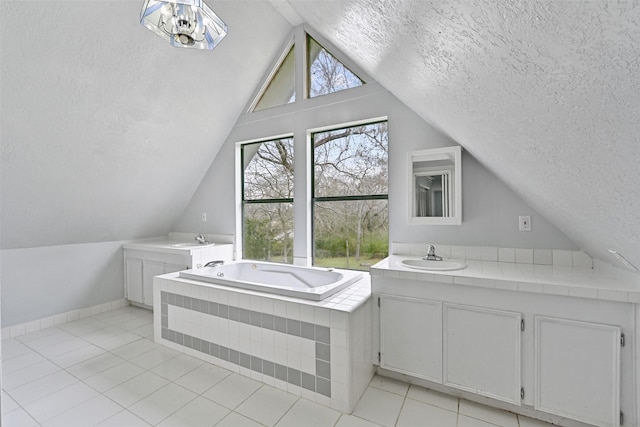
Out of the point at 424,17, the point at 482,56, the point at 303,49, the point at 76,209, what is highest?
the point at 303,49

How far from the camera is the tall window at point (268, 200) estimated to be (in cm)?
337

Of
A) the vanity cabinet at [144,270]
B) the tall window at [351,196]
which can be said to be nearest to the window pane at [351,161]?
the tall window at [351,196]

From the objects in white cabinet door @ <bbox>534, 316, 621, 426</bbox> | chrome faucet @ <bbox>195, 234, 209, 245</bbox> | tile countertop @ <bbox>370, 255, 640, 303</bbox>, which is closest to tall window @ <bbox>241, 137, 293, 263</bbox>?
chrome faucet @ <bbox>195, 234, 209, 245</bbox>

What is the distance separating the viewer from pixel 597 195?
107 centimetres

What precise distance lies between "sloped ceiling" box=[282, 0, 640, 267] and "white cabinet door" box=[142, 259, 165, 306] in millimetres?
3098

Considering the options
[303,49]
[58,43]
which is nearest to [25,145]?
[58,43]

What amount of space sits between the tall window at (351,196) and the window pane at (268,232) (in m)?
0.36

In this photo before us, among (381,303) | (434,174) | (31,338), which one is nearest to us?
(381,303)

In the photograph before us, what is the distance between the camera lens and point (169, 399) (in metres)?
1.87

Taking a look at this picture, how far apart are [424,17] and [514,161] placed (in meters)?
0.97

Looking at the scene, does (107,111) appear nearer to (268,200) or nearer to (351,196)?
(268,200)

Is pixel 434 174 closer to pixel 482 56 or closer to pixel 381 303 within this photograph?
pixel 381 303

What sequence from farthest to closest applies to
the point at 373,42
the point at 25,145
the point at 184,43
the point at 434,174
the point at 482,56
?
1. the point at 434,174
2. the point at 25,145
3. the point at 184,43
4. the point at 373,42
5. the point at 482,56

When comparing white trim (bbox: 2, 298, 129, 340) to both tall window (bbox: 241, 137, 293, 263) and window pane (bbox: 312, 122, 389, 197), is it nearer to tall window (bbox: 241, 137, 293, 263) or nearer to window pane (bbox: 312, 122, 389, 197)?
tall window (bbox: 241, 137, 293, 263)
